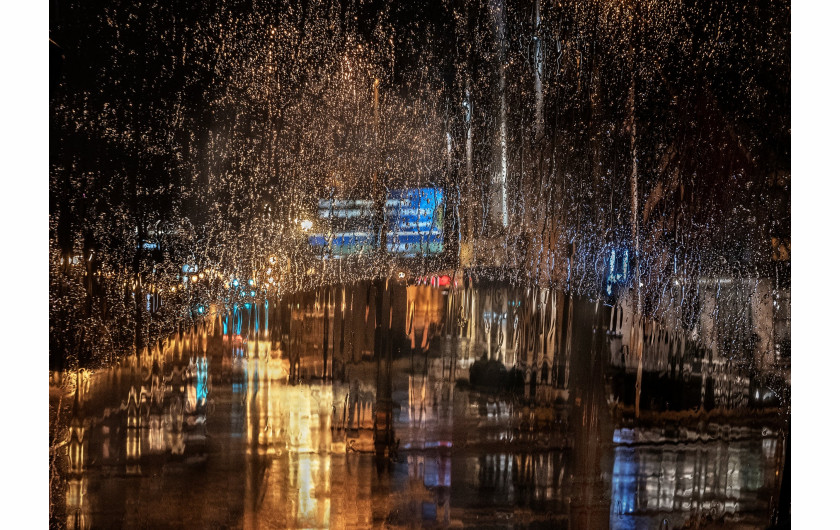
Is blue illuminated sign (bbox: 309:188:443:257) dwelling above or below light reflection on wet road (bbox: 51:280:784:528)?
above

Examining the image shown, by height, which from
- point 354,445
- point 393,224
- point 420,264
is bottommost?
point 354,445

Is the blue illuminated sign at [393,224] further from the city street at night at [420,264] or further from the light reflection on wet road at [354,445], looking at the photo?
the light reflection on wet road at [354,445]

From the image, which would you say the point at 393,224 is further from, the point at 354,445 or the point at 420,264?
the point at 354,445

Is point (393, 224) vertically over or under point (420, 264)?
over

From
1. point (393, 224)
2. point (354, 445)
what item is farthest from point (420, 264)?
point (354, 445)

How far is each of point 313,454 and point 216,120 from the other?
2.85 feet

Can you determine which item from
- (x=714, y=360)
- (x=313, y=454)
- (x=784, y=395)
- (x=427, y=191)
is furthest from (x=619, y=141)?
(x=313, y=454)

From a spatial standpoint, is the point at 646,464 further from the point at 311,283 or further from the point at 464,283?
the point at 311,283

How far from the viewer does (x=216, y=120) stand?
1.52 metres

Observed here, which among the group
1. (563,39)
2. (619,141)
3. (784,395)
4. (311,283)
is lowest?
(784,395)

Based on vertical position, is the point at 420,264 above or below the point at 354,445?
above

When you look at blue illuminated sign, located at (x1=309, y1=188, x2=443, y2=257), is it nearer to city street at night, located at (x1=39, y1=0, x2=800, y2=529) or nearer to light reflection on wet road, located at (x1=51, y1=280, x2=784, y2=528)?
city street at night, located at (x1=39, y1=0, x2=800, y2=529)

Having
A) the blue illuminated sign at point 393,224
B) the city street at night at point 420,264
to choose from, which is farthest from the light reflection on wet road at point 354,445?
the blue illuminated sign at point 393,224

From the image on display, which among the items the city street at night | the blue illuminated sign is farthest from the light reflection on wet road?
the blue illuminated sign
